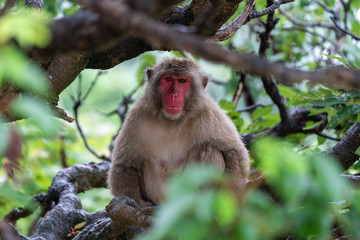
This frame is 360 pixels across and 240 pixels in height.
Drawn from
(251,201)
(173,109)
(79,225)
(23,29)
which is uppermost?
(23,29)

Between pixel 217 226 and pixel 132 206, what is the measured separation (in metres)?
1.93

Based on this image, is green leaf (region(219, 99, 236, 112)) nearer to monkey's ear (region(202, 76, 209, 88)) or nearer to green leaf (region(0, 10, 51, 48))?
monkey's ear (region(202, 76, 209, 88))

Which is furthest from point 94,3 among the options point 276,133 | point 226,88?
point 226,88

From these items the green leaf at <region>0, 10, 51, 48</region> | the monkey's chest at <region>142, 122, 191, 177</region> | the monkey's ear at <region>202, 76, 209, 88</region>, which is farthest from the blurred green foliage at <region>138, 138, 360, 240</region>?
the monkey's ear at <region>202, 76, 209, 88</region>

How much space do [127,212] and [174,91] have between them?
164 cm

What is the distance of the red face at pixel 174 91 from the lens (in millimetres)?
4680

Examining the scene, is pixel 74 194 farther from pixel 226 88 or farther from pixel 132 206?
pixel 226 88

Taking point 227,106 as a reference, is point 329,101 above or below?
above

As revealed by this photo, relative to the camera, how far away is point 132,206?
3.62 m

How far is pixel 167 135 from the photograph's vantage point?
16.2 ft

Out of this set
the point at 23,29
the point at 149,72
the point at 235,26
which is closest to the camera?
the point at 23,29

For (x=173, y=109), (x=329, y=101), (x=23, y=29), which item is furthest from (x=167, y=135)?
(x=23, y=29)

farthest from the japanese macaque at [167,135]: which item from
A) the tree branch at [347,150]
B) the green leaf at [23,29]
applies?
the green leaf at [23,29]

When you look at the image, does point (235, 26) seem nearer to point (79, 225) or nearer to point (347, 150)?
point (347, 150)
